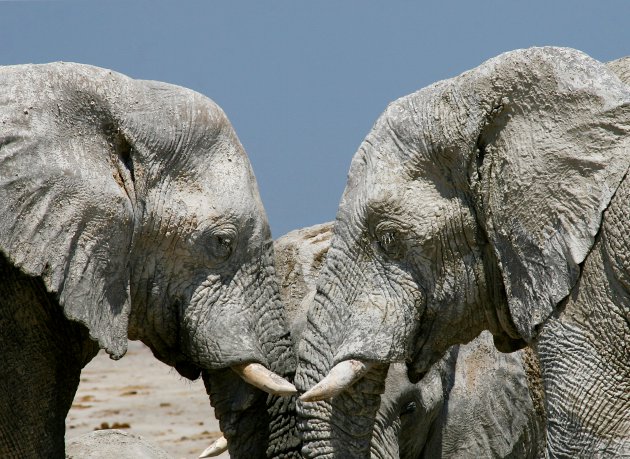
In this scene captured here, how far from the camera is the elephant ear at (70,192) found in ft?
17.4

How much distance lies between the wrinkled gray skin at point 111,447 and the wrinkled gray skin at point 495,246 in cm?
198

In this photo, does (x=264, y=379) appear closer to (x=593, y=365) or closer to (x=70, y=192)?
(x=70, y=192)

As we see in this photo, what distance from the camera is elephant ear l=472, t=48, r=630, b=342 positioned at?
4.77 metres

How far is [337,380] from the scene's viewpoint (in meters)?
5.16

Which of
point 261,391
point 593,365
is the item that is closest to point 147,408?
point 261,391

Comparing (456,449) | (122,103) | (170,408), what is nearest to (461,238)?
(122,103)

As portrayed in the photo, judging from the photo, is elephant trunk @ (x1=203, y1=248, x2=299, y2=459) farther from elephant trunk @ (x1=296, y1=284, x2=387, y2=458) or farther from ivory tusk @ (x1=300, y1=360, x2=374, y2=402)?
ivory tusk @ (x1=300, y1=360, x2=374, y2=402)

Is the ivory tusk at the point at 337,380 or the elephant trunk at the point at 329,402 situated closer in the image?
the ivory tusk at the point at 337,380

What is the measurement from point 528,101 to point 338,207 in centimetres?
73

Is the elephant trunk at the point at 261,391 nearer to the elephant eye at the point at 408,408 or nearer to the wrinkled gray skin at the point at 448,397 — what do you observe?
the wrinkled gray skin at the point at 448,397

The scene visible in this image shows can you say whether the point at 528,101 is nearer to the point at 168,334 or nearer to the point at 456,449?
the point at 168,334

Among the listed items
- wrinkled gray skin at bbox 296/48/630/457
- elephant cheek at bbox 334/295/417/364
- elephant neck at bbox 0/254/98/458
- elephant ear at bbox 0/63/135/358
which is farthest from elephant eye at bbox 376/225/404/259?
elephant neck at bbox 0/254/98/458

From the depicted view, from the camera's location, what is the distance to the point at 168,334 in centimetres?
571

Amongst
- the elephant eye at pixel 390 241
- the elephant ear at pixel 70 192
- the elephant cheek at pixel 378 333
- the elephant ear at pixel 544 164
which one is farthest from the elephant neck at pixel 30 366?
the elephant ear at pixel 544 164
